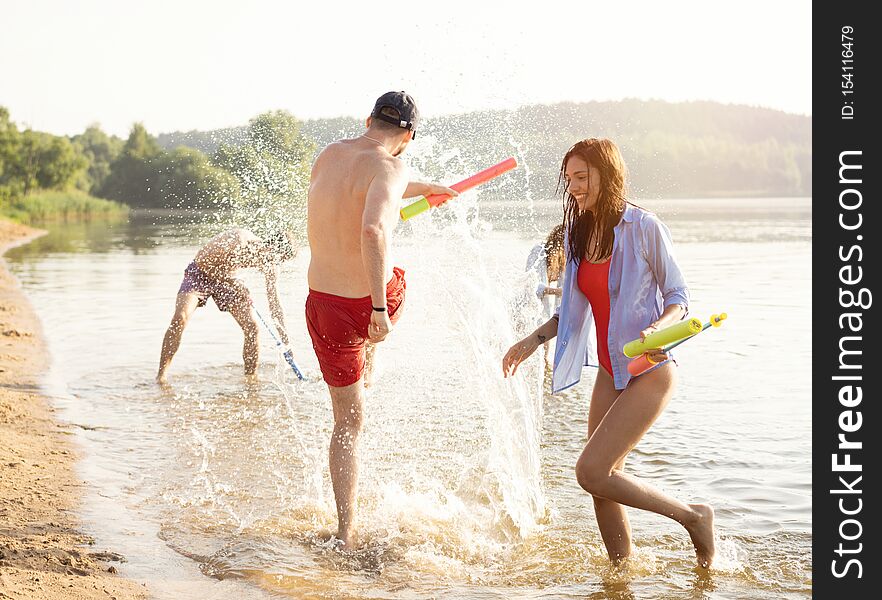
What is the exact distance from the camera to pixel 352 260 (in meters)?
4.52

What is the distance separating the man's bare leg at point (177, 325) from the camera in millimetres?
8844

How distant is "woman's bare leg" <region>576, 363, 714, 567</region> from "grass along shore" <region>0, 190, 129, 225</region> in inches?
1664

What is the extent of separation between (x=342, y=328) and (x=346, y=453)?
2.06ft

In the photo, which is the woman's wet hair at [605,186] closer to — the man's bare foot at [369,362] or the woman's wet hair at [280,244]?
the man's bare foot at [369,362]

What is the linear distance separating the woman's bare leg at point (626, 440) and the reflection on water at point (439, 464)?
0.52 meters

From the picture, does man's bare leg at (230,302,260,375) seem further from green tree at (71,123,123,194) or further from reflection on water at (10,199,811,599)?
green tree at (71,123,123,194)

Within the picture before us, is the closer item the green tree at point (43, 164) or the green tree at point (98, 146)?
the green tree at point (43, 164)

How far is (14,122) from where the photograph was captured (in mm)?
65812

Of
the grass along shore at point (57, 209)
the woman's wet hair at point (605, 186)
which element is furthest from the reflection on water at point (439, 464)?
the grass along shore at point (57, 209)

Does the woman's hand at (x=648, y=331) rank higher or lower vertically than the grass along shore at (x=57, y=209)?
lower

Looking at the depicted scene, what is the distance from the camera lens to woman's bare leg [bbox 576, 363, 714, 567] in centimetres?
398

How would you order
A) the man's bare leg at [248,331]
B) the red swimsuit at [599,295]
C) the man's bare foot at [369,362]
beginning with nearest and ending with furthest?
the red swimsuit at [599,295]
the man's bare foot at [369,362]
the man's bare leg at [248,331]

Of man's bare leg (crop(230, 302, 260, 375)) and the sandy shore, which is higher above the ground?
man's bare leg (crop(230, 302, 260, 375))

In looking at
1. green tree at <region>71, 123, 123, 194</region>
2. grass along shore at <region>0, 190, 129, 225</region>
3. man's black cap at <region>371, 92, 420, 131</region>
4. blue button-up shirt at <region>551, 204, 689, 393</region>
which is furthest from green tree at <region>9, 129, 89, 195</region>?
blue button-up shirt at <region>551, 204, 689, 393</region>
